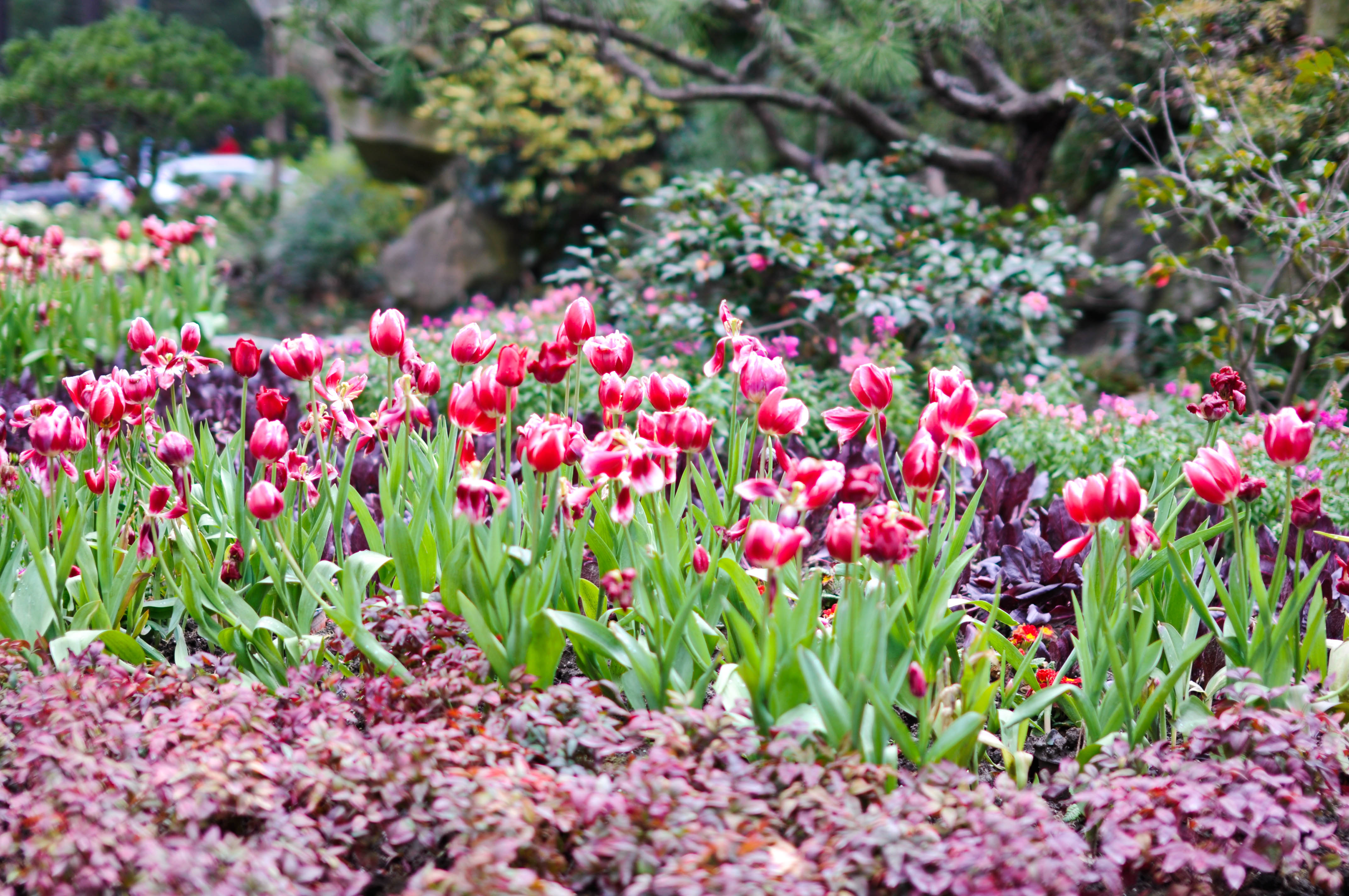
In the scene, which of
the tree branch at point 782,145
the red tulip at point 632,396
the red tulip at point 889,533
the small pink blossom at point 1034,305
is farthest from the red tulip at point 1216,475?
the tree branch at point 782,145

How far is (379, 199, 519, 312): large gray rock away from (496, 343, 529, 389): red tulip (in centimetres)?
790

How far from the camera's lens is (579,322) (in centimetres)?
207

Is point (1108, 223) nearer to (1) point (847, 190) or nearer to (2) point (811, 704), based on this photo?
(1) point (847, 190)

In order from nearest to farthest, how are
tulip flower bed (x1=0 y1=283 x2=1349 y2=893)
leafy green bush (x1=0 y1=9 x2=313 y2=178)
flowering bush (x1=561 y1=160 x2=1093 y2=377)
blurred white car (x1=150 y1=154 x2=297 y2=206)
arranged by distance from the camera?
1. tulip flower bed (x1=0 y1=283 x2=1349 y2=893)
2. flowering bush (x1=561 y1=160 x2=1093 y2=377)
3. leafy green bush (x1=0 y1=9 x2=313 y2=178)
4. blurred white car (x1=150 y1=154 x2=297 y2=206)

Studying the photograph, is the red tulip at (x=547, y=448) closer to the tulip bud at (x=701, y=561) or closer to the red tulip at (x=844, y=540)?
the tulip bud at (x=701, y=561)

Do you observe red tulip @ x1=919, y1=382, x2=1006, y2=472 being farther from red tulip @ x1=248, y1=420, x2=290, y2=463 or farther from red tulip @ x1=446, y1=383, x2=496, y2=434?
red tulip @ x1=248, y1=420, x2=290, y2=463

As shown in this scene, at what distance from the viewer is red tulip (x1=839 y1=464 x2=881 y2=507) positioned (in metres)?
1.58

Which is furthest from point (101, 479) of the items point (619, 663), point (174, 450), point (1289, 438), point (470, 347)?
point (1289, 438)

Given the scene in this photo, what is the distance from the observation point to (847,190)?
568 cm

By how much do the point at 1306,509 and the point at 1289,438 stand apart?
6.8 inches

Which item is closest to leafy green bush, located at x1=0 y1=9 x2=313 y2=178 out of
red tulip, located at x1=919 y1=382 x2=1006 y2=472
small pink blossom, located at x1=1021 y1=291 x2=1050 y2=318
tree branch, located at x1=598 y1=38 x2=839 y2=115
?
tree branch, located at x1=598 y1=38 x2=839 y2=115

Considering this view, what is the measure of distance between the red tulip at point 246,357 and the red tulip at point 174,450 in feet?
0.78

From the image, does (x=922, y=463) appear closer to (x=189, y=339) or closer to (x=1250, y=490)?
(x=1250, y=490)

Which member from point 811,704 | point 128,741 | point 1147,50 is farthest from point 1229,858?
point 1147,50
